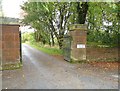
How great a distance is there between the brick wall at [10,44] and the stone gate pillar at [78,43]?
3406mm

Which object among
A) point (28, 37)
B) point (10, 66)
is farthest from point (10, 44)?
point (28, 37)

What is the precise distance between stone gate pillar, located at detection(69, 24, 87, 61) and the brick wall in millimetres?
3406

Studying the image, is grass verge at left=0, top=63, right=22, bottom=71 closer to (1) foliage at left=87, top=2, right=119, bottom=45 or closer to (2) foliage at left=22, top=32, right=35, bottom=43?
(1) foliage at left=87, top=2, right=119, bottom=45

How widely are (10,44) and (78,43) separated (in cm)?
407

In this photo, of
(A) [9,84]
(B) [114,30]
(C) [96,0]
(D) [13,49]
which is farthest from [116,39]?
(A) [9,84]

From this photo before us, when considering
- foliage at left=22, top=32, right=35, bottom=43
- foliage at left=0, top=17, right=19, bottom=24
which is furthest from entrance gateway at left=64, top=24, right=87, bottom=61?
foliage at left=22, top=32, right=35, bottom=43

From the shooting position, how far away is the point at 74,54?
12562mm

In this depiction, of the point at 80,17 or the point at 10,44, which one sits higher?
the point at 80,17

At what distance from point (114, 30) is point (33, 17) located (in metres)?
9.34

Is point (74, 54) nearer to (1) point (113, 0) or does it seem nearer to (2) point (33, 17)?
(1) point (113, 0)

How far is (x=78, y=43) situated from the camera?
12594 millimetres

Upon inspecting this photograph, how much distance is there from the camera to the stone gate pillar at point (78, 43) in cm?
1249

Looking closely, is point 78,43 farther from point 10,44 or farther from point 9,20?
point 9,20

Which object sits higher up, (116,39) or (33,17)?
(33,17)
